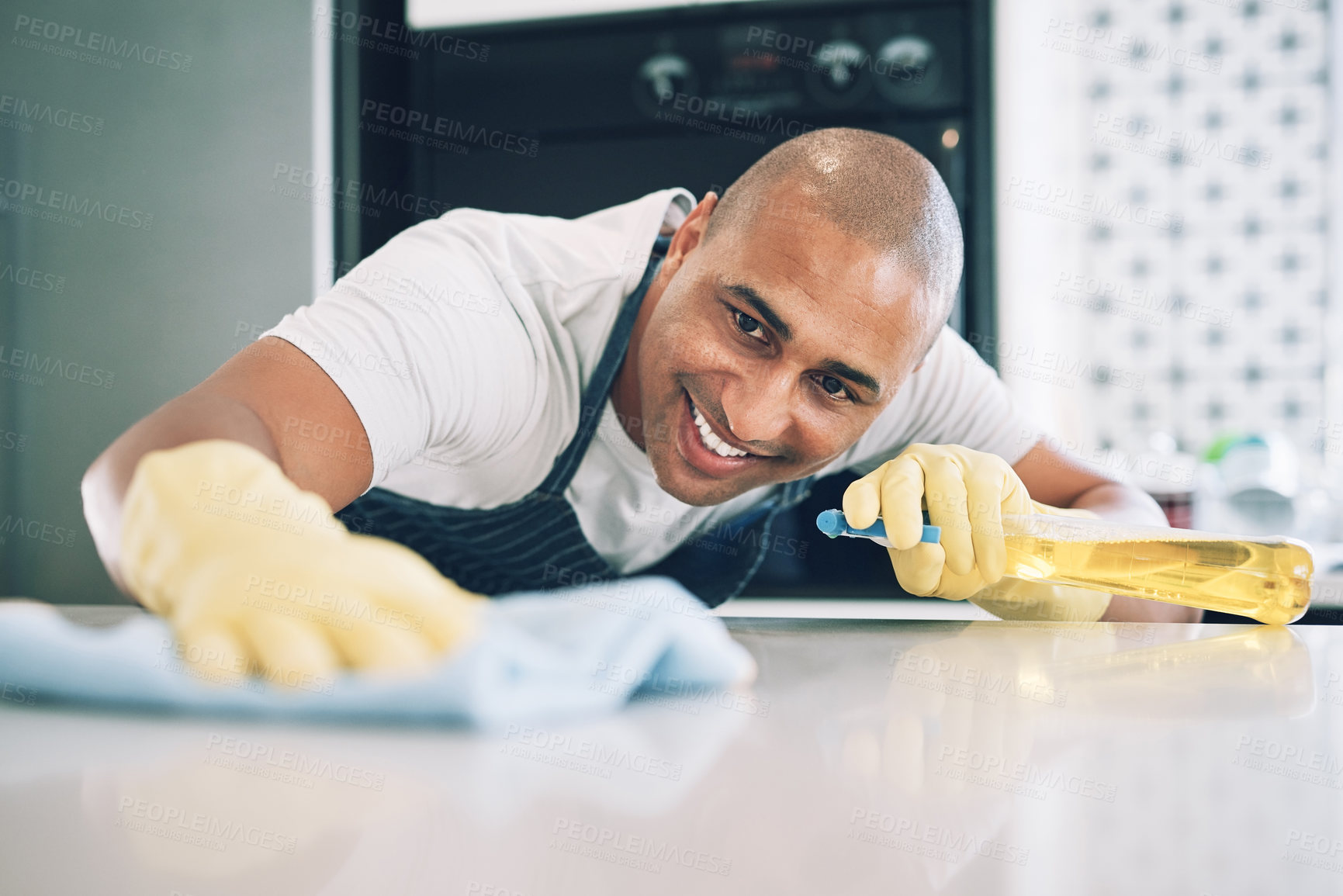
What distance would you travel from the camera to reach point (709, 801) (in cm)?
27

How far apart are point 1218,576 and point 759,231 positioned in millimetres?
485

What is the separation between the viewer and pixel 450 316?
75 centimetres

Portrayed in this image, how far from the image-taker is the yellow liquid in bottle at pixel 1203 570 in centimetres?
69

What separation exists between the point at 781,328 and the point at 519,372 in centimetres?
24

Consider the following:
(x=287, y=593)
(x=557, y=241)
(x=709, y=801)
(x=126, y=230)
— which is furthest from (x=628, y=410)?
(x=126, y=230)

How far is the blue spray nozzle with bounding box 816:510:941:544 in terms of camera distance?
0.68 m

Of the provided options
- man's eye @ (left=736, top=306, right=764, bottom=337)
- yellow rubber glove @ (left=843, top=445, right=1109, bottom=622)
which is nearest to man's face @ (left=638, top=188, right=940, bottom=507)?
man's eye @ (left=736, top=306, right=764, bottom=337)

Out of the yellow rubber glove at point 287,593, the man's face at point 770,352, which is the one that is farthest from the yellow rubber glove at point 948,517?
the yellow rubber glove at point 287,593

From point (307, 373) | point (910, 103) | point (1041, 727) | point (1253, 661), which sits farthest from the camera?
point (910, 103)

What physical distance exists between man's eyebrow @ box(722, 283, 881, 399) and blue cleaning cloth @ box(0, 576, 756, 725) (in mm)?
502

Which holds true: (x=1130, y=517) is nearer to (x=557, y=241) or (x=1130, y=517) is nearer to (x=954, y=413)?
(x=954, y=413)

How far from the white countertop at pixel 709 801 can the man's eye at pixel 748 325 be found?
20.6 inches

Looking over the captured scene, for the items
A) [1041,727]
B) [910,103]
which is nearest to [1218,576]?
[1041,727]

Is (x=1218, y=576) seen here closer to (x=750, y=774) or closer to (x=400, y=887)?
(x=750, y=774)
